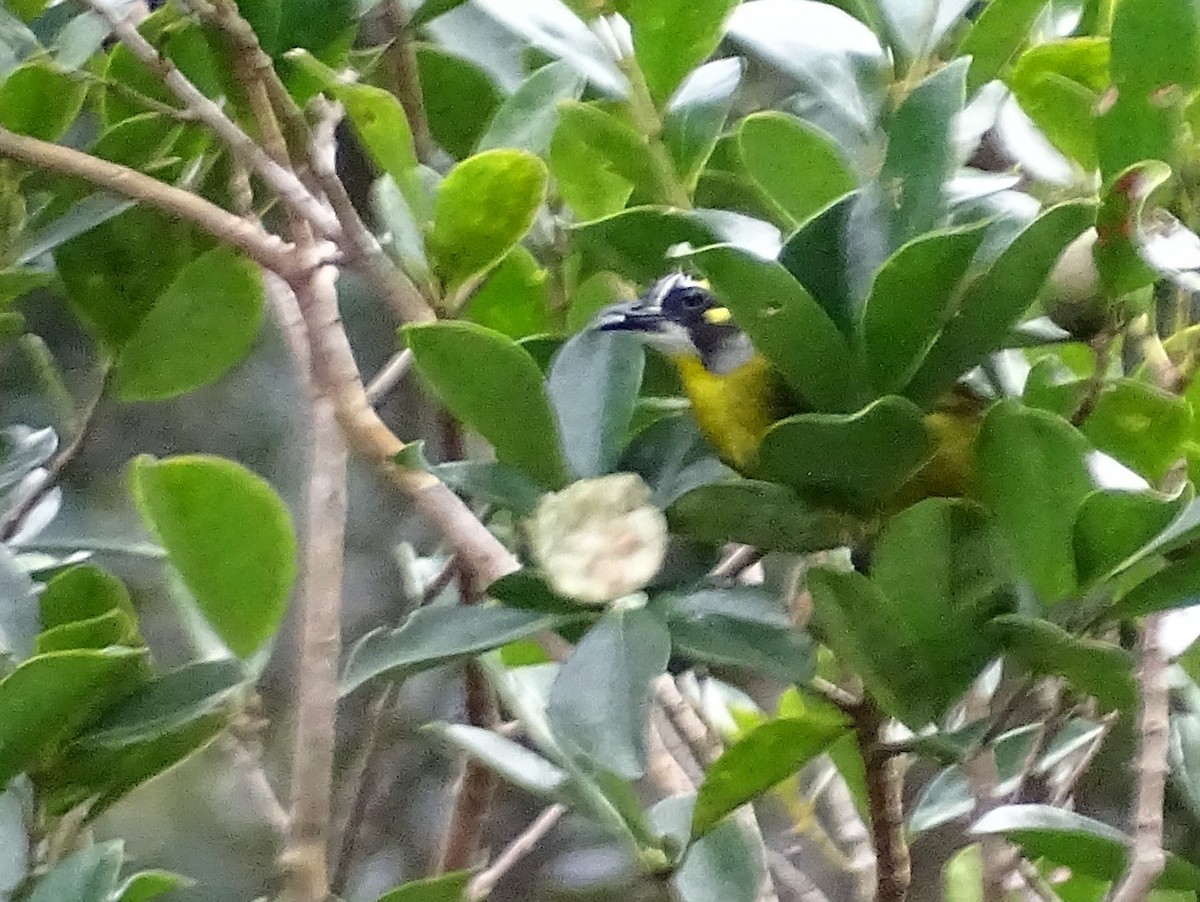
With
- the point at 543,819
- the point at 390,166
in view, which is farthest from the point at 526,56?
the point at 543,819

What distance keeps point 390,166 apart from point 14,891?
0.96 feet

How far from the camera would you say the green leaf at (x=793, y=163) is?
0.45 metres

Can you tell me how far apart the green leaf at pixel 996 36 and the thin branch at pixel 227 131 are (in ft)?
0.79

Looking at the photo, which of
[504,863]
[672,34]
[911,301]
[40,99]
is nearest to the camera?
[911,301]

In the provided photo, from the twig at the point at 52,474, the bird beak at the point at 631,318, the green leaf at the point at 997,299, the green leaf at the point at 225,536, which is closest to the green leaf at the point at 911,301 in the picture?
the green leaf at the point at 997,299

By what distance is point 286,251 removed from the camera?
502 mm

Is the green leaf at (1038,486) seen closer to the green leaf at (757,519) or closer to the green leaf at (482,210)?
the green leaf at (757,519)

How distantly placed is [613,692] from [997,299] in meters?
0.14

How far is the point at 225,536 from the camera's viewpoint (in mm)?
473

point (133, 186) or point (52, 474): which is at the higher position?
point (133, 186)

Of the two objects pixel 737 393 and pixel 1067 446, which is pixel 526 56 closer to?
pixel 737 393

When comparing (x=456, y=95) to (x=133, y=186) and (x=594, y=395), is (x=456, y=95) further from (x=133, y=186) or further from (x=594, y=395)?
(x=594, y=395)

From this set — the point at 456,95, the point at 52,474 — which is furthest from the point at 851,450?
the point at 52,474

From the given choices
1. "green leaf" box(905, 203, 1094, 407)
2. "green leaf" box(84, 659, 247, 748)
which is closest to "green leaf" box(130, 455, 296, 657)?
"green leaf" box(84, 659, 247, 748)
